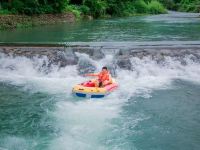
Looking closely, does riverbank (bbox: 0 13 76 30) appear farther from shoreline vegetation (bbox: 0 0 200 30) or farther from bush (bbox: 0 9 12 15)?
bush (bbox: 0 9 12 15)

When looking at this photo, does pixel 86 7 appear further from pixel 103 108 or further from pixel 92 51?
pixel 103 108

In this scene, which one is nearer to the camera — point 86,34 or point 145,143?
point 145,143

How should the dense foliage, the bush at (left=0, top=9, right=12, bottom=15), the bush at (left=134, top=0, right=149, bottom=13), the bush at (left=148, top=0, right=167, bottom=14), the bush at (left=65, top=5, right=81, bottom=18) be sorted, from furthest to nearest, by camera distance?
1. the bush at (left=148, top=0, right=167, bottom=14)
2. the bush at (left=134, top=0, right=149, bottom=13)
3. the bush at (left=65, top=5, right=81, bottom=18)
4. the dense foliage
5. the bush at (left=0, top=9, right=12, bottom=15)

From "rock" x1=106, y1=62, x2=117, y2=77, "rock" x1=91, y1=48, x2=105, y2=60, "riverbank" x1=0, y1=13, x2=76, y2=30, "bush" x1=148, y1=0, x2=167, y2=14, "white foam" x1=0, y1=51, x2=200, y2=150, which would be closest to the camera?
"white foam" x1=0, y1=51, x2=200, y2=150

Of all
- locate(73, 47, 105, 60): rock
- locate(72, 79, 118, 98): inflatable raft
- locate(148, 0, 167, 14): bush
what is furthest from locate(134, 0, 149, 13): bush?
locate(72, 79, 118, 98): inflatable raft

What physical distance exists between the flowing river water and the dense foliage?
15659 mm

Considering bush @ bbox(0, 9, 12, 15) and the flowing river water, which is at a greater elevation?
bush @ bbox(0, 9, 12, 15)

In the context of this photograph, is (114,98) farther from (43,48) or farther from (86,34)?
(86,34)

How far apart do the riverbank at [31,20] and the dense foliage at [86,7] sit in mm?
487

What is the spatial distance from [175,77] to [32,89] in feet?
19.8

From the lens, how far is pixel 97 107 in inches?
507

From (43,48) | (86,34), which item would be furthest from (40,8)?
(43,48)

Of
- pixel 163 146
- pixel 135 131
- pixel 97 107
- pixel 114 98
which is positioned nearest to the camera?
pixel 163 146

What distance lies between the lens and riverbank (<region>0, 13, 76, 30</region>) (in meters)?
30.1
